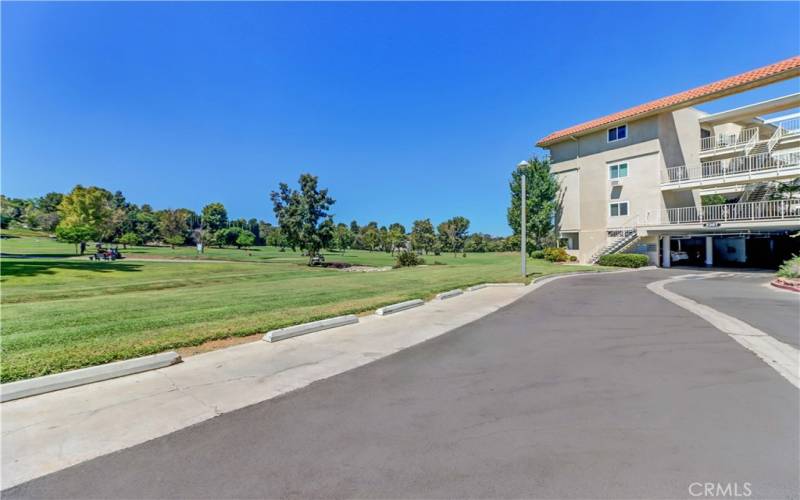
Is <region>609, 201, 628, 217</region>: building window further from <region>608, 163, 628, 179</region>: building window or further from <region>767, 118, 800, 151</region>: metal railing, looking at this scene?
<region>767, 118, 800, 151</region>: metal railing

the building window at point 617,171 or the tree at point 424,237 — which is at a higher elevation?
the building window at point 617,171

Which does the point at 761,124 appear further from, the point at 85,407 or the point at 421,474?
the point at 85,407

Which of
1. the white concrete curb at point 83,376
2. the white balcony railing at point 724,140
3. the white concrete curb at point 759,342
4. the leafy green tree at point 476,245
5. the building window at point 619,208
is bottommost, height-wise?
the white concrete curb at point 759,342

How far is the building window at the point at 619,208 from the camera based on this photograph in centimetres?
2769

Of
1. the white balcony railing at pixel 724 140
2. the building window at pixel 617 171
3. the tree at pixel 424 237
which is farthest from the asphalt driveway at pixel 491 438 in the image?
the tree at pixel 424 237

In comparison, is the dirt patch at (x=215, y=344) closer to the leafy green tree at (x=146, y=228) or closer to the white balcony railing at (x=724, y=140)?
the white balcony railing at (x=724, y=140)

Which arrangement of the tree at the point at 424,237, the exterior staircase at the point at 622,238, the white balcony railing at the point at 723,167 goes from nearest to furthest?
1. the white balcony railing at the point at 723,167
2. the exterior staircase at the point at 622,238
3. the tree at the point at 424,237

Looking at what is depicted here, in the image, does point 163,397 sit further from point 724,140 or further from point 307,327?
point 724,140

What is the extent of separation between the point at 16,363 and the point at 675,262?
115 ft

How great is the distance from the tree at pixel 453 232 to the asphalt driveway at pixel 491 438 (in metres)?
58.6

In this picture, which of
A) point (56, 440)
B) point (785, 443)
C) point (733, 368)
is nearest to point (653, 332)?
point (733, 368)

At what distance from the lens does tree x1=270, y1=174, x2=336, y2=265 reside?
30812 mm

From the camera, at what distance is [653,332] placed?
6699mm

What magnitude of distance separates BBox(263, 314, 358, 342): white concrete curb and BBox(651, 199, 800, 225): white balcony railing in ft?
84.9
